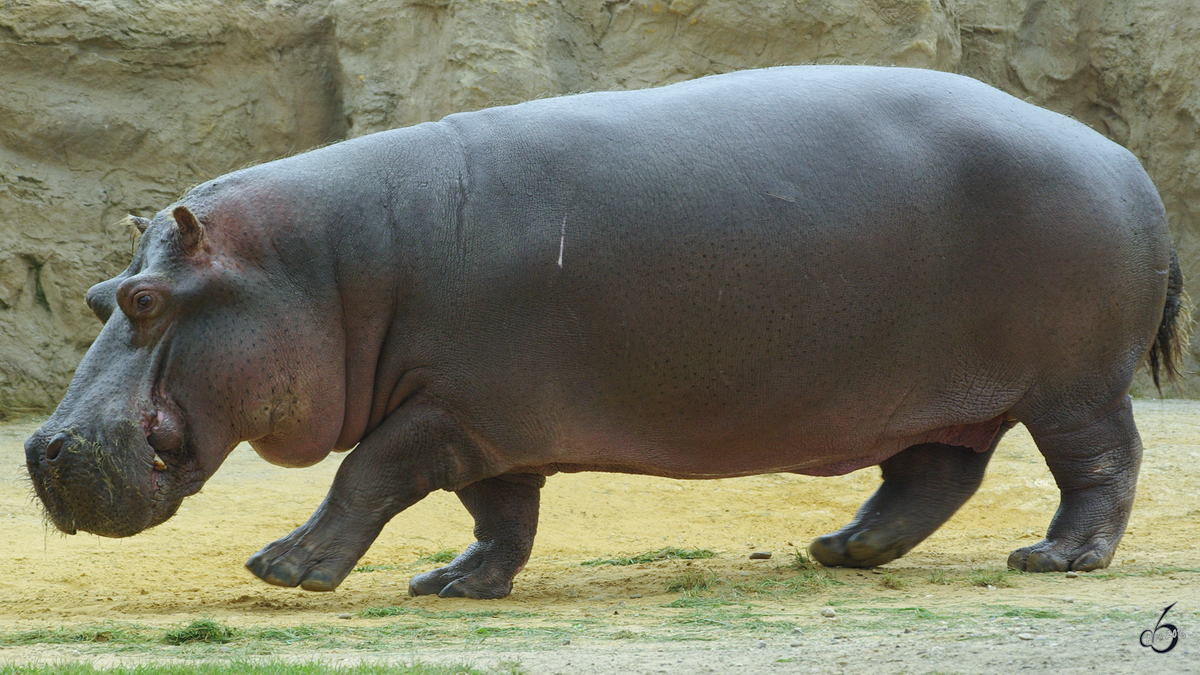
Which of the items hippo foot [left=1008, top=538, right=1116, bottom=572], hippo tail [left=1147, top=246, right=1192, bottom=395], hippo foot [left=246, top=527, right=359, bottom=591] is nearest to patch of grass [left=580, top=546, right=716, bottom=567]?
hippo foot [left=1008, top=538, right=1116, bottom=572]

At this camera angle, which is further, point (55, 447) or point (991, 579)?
point (991, 579)

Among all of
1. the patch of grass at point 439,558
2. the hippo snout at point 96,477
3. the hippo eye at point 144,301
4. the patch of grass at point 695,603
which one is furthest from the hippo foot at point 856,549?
the hippo eye at point 144,301

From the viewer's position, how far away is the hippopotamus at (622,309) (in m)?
3.99

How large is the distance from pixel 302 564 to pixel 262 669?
1.29m

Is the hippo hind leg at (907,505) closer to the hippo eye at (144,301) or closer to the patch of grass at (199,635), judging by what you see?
the patch of grass at (199,635)

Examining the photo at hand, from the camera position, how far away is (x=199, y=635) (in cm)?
346

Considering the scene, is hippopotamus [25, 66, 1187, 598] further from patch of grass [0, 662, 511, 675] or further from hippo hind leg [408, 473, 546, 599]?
patch of grass [0, 662, 511, 675]

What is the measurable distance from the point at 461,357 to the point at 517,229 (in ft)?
1.49

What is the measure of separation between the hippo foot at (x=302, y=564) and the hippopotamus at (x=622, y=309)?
11 millimetres

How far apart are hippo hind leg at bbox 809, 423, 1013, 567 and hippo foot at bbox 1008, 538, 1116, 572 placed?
42 cm

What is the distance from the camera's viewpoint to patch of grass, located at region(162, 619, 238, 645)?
344cm

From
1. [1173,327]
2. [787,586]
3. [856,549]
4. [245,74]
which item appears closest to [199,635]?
[787,586]

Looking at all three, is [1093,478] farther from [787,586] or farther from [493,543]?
[493,543]

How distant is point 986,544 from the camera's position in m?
5.64
